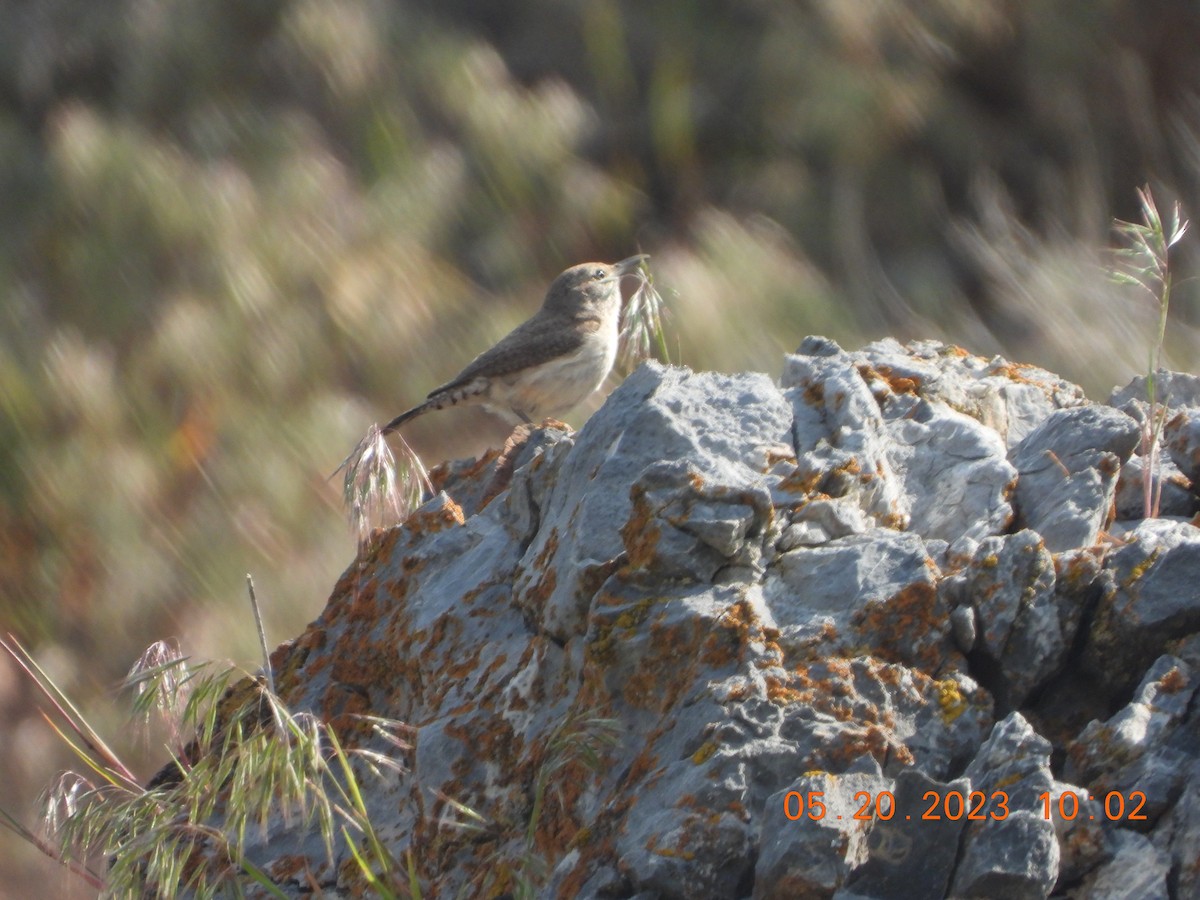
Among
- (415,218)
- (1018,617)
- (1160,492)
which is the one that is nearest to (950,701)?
(1018,617)

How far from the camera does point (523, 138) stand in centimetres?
927

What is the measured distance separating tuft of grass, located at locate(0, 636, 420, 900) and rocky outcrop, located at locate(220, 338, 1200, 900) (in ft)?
0.35

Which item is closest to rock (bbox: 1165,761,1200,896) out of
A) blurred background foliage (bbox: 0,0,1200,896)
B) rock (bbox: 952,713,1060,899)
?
rock (bbox: 952,713,1060,899)

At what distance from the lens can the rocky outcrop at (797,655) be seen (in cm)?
242

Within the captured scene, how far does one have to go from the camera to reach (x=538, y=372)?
5773 millimetres

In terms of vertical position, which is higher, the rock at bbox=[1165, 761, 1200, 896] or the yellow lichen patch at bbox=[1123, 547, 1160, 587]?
the yellow lichen patch at bbox=[1123, 547, 1160, 587]

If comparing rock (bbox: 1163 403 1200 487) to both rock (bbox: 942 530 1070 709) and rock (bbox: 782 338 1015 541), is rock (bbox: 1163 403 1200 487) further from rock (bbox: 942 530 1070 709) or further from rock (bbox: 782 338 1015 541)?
rock (bbox: 942 530 1070 709)

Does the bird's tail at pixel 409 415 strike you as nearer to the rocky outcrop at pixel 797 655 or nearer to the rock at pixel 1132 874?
the rocky outcrop at pixel 797 655

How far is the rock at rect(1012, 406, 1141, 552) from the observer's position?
3061 millimetres

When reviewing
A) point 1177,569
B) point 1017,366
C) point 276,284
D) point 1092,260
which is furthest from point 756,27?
point 1177,569

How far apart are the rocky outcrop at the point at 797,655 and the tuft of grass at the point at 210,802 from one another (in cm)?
11

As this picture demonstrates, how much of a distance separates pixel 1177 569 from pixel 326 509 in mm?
4418

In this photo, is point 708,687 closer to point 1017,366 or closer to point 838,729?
point 838,729

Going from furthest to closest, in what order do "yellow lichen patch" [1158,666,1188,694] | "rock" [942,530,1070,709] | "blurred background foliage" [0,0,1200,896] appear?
1. "blurred background foliage" [0,0,1200,896]
2. "rock" [942,530,1070,709]
3. "yellow lichen patch" [1158,666,1188,694]
